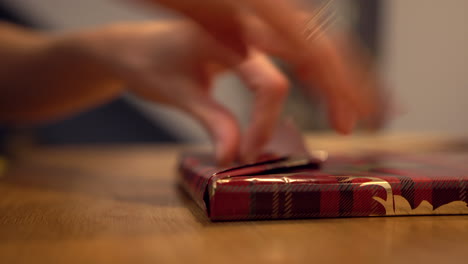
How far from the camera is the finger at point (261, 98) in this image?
1.94 feet

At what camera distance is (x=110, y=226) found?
1.11 ft

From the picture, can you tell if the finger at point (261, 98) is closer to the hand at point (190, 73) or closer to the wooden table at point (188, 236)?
the hand at point (190, 73)

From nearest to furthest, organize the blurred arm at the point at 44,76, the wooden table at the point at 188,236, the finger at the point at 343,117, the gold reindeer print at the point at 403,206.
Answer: the wooden table at the point at 188,236 → the gold reindeer print at the point at 403,206 → the finger at the point at 343,117 → the blurred arm at the point at 44,76

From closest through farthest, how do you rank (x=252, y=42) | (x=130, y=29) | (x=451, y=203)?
(x=451, y=203) → (x=252, y=42) → (x=130, y=29)

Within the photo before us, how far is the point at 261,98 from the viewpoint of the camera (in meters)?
0.60

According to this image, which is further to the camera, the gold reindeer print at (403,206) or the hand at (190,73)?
the hand at (190,73)

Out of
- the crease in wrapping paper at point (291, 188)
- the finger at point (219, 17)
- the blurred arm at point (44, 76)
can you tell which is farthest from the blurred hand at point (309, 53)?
the blurred arm at point (44, 76)

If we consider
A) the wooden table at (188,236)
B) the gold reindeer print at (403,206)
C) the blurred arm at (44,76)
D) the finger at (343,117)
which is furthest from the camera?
the blurred arm at (44,76)

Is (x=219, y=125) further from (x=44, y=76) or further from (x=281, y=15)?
(x=44, y=76)

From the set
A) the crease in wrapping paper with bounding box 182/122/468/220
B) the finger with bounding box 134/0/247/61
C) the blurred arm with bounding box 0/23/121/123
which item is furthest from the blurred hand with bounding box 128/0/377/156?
the blurred arm with bounding box 0/23/121/123

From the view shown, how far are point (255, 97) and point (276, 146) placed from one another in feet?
0.23

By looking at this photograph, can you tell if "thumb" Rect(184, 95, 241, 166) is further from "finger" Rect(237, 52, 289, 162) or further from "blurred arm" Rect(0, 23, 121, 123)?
"blurred arm" Rect(0, 23, 121, 123)

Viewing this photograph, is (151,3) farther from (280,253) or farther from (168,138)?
(168,138)

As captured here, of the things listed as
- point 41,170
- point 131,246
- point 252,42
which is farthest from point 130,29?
point 131,246
